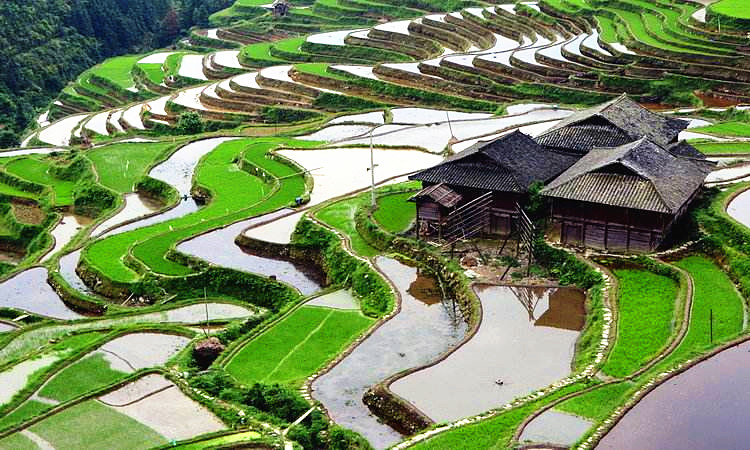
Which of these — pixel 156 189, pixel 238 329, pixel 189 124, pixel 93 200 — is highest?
pixel 238 329

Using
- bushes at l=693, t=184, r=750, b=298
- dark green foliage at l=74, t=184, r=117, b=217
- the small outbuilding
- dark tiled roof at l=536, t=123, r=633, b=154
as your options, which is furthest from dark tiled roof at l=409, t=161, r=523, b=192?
the small outbuilding

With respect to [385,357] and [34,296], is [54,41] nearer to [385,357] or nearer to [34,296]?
[34,296]

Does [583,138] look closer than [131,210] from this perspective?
Yes

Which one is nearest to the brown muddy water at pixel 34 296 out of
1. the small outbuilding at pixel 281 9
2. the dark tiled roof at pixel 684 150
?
the dark tiled roof at pixel 684 150

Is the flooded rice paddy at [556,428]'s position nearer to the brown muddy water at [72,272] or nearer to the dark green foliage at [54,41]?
the brown muddy water at [72,272]

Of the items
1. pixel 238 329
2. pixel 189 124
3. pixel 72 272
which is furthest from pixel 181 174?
pixel 238 329

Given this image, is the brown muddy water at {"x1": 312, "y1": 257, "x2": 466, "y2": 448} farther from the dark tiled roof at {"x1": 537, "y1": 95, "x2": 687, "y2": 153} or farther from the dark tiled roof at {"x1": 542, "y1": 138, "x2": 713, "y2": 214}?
the dark tiled roof at {"x1": 537, "y1": 95, "x2": 687, "y2": 153}
